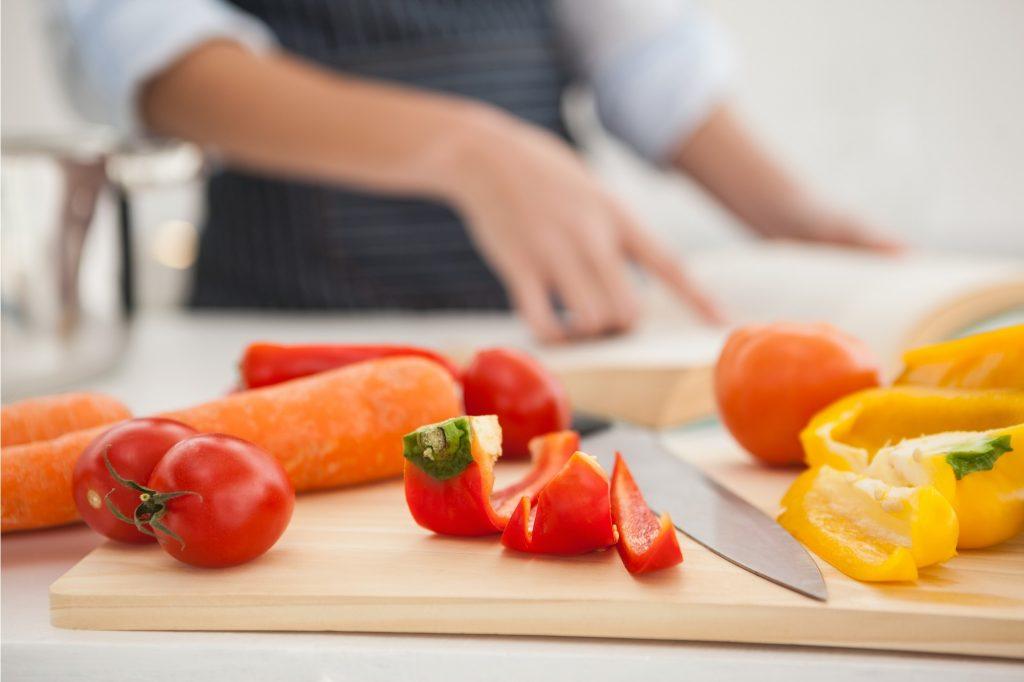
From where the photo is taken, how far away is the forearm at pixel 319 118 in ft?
4.54

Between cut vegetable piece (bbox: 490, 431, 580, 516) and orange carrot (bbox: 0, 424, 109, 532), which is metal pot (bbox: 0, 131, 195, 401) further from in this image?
cut vegetable piece (bbox: 490, 431, 580, 516)

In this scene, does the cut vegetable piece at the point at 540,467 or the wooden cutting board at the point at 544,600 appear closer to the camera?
the wooden cutting board at the point at 544,600

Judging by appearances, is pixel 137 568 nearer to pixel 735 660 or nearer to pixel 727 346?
pixel 735 660

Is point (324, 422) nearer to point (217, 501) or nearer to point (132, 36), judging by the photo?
point (217, 501)

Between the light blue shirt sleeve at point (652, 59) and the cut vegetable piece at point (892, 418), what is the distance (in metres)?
1.30

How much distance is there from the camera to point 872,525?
56 cm

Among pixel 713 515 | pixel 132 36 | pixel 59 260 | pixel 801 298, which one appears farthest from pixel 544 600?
pixel 132 36

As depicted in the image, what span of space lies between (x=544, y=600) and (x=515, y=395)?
0.97 feet

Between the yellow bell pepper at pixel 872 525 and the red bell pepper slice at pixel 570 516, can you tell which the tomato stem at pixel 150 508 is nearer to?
the red bell pepper slice at pixel 570 516

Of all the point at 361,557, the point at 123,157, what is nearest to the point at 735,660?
the point at 361,557

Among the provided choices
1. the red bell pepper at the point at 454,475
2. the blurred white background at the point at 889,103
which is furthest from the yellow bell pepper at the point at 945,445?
the blurred white background at the point at 889,103

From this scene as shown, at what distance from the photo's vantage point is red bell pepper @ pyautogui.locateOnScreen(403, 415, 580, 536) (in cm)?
56

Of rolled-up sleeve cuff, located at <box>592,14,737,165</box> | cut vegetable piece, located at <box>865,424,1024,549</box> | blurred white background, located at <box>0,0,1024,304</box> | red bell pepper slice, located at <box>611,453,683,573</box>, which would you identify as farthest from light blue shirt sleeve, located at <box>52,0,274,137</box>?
blurred white background, located at <box>0,0,1024,304</box>

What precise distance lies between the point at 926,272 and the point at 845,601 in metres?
0.88
